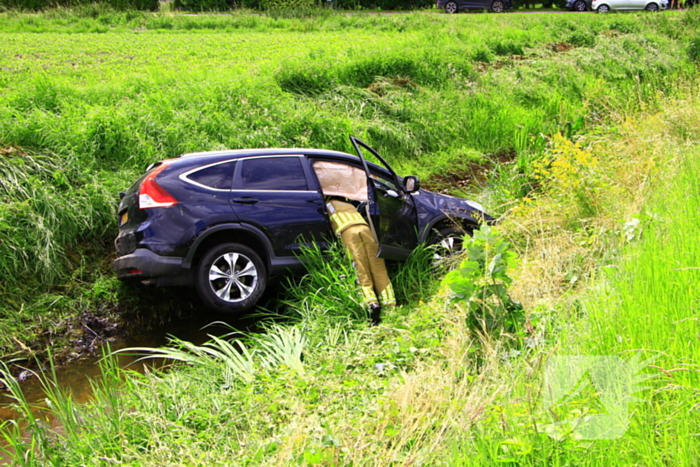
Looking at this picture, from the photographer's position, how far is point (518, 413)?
10.7 feet

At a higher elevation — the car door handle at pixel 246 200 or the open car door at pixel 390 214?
the car door handle at pixel 246 200

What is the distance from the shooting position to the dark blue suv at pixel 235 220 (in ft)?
21.1

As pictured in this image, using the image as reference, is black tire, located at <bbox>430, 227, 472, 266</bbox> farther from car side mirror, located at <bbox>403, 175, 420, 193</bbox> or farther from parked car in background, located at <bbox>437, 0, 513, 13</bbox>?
parked car in background, located at <bbox>437, 0, 513, 13</bbox>

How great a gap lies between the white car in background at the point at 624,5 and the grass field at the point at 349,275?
17.0m

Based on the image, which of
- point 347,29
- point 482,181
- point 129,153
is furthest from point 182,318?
point 347,29

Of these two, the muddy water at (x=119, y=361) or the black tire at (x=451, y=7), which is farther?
the black tire at (x=451, y=7)

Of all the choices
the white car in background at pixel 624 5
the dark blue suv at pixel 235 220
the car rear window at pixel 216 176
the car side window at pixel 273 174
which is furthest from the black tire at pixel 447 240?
the white car in background at pixel 624 5

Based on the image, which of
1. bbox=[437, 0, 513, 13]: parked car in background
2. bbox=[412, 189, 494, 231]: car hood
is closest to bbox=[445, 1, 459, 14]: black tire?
bbox=[437, 0, 513, 13]: parked car in background

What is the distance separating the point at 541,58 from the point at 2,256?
16.1m

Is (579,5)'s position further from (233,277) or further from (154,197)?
(154,197)

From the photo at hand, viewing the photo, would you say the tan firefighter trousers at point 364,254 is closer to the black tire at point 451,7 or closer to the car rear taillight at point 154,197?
the car rear taillight at point 154,197

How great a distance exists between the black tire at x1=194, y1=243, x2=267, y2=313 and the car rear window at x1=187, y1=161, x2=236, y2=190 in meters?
0.61

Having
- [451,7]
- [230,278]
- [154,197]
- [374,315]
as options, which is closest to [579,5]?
[451,7]

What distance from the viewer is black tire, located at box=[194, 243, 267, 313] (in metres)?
6.53
